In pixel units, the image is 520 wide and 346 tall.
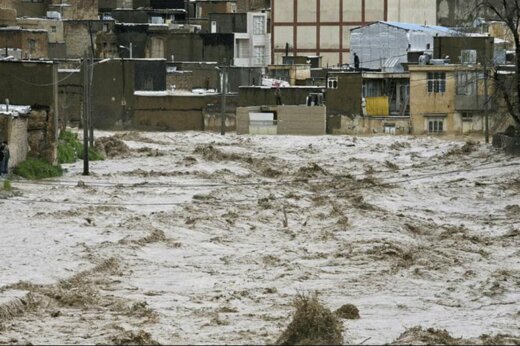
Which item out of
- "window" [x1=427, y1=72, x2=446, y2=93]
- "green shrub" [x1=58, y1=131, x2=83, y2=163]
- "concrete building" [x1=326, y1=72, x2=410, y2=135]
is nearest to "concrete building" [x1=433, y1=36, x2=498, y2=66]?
"window" [x1=427, y1=72, x2=446, y2=93]

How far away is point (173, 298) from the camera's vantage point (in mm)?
24047

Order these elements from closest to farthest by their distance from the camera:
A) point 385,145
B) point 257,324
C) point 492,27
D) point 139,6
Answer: point 257,324 < point 385,145 < point 492,27 < point 139,6

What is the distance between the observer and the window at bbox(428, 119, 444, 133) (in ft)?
253

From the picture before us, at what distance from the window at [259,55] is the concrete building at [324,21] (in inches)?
109

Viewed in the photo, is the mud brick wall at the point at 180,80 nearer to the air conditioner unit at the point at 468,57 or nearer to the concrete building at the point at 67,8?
the air conditioner unit at the point at 468,57

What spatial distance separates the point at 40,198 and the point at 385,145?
33250mm

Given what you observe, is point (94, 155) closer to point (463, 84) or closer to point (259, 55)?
point (463, 84)

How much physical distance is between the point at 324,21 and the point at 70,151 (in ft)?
186

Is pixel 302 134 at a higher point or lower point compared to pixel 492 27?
lower

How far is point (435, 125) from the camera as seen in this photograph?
77.1 meters

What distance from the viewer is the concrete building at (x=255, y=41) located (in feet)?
363

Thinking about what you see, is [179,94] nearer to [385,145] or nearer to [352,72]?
[352,72]

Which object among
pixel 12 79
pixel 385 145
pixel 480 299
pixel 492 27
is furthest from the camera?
pixel 492 27

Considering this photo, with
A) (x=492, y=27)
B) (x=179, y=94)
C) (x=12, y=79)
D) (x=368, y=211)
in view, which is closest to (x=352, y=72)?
(x=179, y=94)
